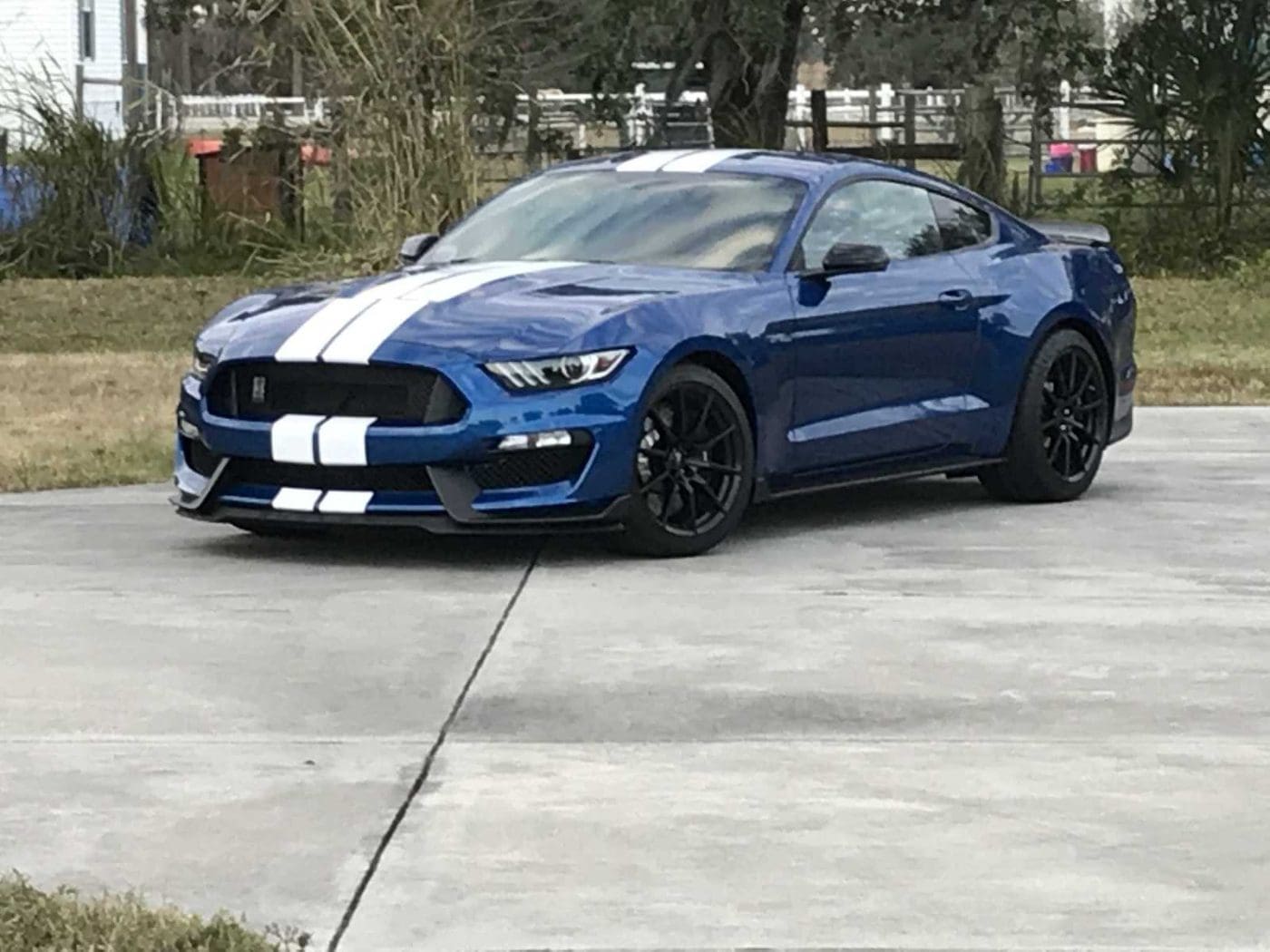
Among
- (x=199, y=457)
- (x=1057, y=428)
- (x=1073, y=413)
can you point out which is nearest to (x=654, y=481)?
(x=199, y=457)

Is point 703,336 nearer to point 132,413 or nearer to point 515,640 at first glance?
point 515,640

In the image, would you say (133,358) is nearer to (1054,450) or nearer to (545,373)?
(1054,450)

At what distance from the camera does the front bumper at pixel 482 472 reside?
8.78 m

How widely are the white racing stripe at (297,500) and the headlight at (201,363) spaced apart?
1.87ft

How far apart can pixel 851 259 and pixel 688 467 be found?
3.52 ft

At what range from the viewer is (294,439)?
352 inches

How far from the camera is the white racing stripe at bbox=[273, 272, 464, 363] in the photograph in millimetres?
8992

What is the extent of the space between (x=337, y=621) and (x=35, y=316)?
13148 mm

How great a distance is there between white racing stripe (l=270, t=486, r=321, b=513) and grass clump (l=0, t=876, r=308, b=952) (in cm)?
407

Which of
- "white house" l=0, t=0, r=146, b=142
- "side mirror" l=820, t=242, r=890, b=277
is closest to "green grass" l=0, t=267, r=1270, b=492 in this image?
"side mirror" l=820, t=242, r=890, b=277

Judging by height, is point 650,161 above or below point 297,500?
above

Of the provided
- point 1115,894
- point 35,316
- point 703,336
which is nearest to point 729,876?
point 1115,894

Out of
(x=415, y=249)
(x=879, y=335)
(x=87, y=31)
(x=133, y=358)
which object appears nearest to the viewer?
(x=879, y=335)

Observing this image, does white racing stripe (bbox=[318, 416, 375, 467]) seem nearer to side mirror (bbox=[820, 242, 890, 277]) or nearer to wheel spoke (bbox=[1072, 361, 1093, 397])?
side mirror (bbox=[820, 242, 890, 277])
